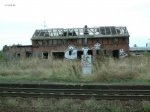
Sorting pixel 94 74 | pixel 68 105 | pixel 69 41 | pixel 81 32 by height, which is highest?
pixel 81 32

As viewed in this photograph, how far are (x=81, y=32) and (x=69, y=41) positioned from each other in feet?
8.88

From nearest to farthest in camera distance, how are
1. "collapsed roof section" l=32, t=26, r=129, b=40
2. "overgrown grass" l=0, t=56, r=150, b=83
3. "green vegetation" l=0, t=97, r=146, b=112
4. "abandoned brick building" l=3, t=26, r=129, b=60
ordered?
"green vegetation" l=0, t=97, r=146, b=112
"overgrown grass" l=0, t=56, r=150, b=83
"abandoned brick building" l=3, t=26, r=129, b=60
"collapsed roof section" l=32, t=26, r=129, b=40

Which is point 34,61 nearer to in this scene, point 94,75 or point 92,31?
point 94,75

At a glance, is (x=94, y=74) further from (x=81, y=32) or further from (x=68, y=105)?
(x=81, y=32)

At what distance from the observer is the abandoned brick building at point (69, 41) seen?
225ft

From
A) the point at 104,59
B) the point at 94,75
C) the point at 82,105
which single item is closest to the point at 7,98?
the point at 82,105

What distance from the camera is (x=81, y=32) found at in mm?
70250

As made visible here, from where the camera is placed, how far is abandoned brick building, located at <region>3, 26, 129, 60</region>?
68.6 metres

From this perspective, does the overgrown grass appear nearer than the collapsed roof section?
Yes

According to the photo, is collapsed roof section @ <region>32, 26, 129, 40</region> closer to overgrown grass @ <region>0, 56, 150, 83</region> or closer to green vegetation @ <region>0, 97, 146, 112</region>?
overgrown grass @ <region>0, 56, 150, 83</region>

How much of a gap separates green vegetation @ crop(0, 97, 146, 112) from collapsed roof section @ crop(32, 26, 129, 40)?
5497cm

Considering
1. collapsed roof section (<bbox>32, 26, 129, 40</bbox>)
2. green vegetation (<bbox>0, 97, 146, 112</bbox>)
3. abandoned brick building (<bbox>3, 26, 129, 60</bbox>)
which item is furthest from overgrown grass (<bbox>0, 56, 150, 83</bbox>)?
collapsed roof section (<bbox>32, 26, 129, 40</bbox>)

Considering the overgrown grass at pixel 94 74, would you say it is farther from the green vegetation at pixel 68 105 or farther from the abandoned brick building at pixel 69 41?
the abandoned brick building at pixel 69 41

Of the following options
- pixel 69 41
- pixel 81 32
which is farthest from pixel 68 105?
pixel 81 32
